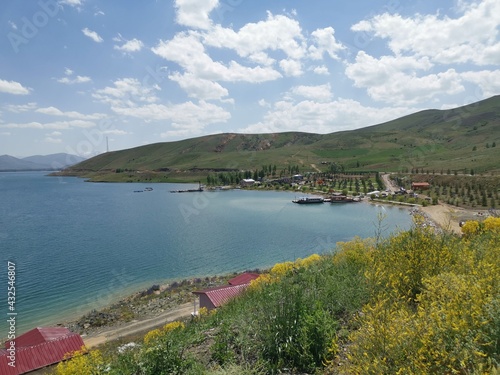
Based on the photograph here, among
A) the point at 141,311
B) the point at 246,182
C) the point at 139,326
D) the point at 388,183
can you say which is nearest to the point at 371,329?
the point at 139,326

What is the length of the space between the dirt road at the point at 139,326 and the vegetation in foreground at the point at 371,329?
49.3 feet

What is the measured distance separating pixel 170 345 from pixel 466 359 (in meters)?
5.60

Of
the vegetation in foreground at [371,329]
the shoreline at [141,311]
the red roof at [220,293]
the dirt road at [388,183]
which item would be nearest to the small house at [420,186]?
the dirt road at [388,183]

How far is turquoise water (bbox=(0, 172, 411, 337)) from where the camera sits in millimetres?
31266

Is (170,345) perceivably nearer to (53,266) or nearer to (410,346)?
(410,346)

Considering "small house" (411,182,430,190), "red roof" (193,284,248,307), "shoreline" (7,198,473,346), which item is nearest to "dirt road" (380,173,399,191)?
"small house" (411,182,430,190)

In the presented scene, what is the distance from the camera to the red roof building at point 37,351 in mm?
15836

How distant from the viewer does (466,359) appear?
386 centimetres

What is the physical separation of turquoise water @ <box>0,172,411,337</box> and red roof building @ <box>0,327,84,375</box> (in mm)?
7412

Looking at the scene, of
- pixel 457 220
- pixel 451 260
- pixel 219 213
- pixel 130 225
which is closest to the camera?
pixel 451 260

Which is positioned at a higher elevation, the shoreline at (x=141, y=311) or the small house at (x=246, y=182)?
the small house at (x=246, y=182)

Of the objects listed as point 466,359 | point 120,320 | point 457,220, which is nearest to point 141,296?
point 120,320

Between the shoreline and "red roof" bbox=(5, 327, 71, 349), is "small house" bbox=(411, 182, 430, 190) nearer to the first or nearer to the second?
the shoreline

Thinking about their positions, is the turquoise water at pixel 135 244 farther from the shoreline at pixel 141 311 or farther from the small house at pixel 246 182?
the small house at pixel 246 182
